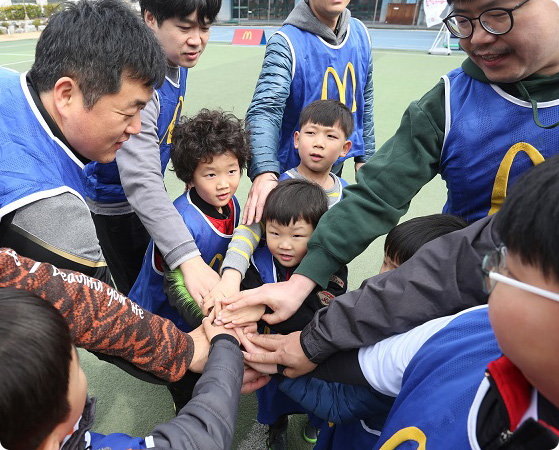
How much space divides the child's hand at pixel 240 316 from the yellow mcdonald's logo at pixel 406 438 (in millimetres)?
631

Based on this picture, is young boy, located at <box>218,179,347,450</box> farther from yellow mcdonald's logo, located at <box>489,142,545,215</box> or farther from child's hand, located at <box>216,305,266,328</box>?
yellow mcdonald's logo, located at <box>489,142,545,215</box>

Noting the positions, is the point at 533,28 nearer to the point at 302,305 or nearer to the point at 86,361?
the point at 302,305

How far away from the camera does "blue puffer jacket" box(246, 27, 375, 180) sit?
6.26ft

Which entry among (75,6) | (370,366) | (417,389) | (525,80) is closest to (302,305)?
(370,366)

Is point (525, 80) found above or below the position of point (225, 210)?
above

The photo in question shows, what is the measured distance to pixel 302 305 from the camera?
1.45 meters

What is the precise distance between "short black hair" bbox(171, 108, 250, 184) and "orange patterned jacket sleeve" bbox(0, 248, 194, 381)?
85 centimetres

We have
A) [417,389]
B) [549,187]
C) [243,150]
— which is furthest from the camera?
[243,150]

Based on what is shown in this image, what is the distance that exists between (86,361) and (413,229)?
197cm

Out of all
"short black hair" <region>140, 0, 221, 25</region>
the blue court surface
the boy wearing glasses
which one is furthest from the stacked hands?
the blue court surface

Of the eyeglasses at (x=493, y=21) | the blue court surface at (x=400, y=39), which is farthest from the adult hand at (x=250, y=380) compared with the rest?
the blue court surface at (x=400, y=39)

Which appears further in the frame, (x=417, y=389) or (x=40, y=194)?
(x=40, y=194)

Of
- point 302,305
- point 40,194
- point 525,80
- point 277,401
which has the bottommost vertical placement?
point 277,401

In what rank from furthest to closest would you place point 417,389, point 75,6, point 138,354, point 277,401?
1. point 277,401
2. point 75,6
3. point 138,354
4. point 417,389
